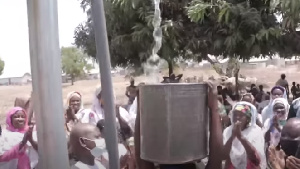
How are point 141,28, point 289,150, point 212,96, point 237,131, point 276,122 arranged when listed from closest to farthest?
1. point 212,96
2. point 289,150
3. point 237,131
4. point 276,122
5. point 141,28

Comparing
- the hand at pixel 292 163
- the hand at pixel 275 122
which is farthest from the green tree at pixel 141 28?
the hand at pixel 292 163

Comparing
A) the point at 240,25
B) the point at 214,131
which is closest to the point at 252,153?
the point at 214,131

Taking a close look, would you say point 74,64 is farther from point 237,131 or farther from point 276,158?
point 276,158

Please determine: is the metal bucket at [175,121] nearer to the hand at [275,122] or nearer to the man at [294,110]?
the hand at [275,122]

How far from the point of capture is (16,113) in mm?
3461

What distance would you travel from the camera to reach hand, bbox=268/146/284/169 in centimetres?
279

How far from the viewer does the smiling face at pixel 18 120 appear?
3436 millimetres

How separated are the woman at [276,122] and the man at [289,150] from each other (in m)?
0.19

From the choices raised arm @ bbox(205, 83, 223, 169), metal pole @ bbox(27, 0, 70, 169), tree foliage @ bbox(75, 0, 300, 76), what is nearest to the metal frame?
metal pole @ bbox(27, 0, 70, 169)

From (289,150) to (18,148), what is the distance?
1.96 meters

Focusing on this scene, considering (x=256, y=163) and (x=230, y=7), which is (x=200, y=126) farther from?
(x=230, y=7)

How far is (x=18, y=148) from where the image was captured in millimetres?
3373

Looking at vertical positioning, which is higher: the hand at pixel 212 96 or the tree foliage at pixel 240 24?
the tree foliage at pixel 240 24

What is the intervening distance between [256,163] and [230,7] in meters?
3.67
